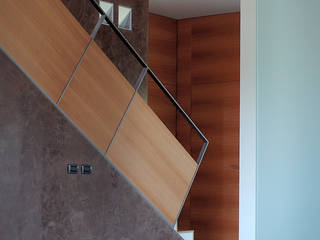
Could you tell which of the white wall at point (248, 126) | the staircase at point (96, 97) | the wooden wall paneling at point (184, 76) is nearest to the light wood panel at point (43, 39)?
the staircase at point (96, 97)

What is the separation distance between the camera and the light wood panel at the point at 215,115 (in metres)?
7.23

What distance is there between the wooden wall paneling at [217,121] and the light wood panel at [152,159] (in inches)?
128

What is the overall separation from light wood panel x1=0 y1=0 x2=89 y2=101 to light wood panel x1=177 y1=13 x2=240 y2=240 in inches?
168

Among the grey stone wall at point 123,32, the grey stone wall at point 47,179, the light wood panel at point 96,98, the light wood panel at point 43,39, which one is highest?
the grey stone wall at point 123,32

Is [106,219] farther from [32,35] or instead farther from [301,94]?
[301,94]

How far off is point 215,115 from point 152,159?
12.4 feet

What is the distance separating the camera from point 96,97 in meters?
3.36

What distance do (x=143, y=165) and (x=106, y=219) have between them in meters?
0.52

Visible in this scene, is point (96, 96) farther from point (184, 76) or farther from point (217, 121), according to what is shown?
point (184, 76)

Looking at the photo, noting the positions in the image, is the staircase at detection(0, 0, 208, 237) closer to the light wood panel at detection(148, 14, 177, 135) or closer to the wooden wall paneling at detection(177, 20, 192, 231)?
the light wood panel at detection(148, 14, 177, 135)

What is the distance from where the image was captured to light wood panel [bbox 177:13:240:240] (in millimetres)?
7227

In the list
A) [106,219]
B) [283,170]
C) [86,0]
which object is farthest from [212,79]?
[106,219]

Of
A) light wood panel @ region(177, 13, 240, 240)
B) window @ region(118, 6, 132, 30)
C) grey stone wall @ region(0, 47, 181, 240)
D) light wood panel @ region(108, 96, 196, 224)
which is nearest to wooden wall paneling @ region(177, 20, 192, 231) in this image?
light wood panel @ region(177, 13, 240, 240)

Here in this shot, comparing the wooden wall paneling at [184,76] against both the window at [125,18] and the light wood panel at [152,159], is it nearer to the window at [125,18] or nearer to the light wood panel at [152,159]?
the window at [125,18]
